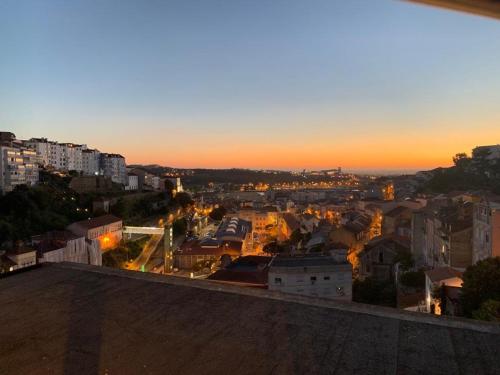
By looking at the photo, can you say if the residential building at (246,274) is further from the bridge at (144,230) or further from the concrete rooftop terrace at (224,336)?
the bridge at (144,230)

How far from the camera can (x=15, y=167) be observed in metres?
31.1

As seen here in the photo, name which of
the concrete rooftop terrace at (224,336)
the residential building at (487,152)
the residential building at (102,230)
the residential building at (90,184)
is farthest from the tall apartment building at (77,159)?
the residential building at (487,152)

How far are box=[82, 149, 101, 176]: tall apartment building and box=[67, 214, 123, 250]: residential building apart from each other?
22428mm

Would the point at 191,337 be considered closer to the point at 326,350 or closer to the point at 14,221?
the point at 326,350

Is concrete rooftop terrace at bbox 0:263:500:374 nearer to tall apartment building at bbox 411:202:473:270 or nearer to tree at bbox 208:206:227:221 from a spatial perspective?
tall apartment building at bbox 411:202:473:270

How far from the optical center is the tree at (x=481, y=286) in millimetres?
9164

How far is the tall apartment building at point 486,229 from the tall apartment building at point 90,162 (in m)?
44.8

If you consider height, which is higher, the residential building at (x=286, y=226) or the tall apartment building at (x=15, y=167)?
the tall apartment building at (x=15, y=167)

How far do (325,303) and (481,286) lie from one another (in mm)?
8767

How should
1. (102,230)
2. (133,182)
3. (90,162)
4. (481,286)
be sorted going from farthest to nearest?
(133,182), (90,162), (102,230), (481,286)

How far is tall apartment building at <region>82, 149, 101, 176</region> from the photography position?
49531 millimetres

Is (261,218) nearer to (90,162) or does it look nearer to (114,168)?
(114,168)

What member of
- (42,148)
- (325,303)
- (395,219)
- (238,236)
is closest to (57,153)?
(42,148)

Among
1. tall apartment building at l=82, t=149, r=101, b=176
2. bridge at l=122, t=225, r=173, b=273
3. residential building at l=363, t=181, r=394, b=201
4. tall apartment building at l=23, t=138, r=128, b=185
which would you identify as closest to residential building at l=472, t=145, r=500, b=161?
residential building at l=363, t=181, r=394, b=201
